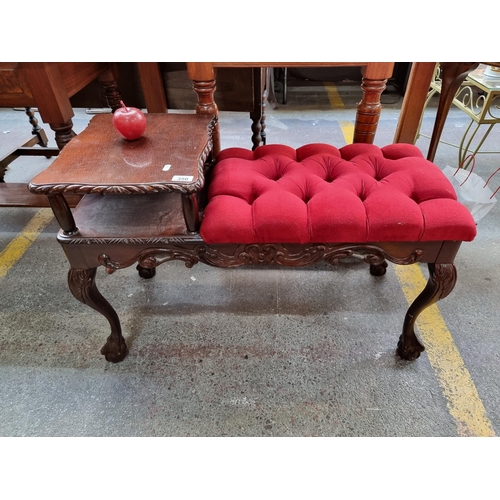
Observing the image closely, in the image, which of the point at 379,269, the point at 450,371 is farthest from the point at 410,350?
the point at 379,269

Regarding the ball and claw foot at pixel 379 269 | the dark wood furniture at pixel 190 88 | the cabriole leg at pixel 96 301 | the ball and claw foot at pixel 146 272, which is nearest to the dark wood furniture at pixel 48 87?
the dark wood furniture at pixel 190 88

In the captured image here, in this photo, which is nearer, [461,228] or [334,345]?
[461,228]

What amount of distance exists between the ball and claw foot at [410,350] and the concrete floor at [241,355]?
27 mm

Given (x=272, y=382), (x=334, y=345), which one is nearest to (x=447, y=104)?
(x=334, y=345)

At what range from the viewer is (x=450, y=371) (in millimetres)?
1276

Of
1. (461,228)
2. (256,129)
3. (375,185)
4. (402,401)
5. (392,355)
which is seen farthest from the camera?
(256,129)

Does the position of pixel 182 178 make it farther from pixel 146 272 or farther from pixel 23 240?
pixel 23 240

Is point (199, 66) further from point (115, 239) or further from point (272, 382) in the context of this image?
point (272, 382)

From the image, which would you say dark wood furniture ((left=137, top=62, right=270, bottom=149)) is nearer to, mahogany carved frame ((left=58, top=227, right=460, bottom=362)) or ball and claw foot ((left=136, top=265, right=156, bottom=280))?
ball and claw foot ((left=136, top=265, right=156, bottom=280))

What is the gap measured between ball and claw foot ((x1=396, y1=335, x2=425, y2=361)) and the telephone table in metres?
0.86

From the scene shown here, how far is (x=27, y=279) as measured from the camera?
5.55 feet

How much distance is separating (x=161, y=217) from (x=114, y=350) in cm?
57

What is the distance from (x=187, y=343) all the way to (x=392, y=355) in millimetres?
791

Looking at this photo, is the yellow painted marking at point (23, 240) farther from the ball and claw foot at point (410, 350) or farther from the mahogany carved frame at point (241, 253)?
the ball and claw foot at point (410, 350)
